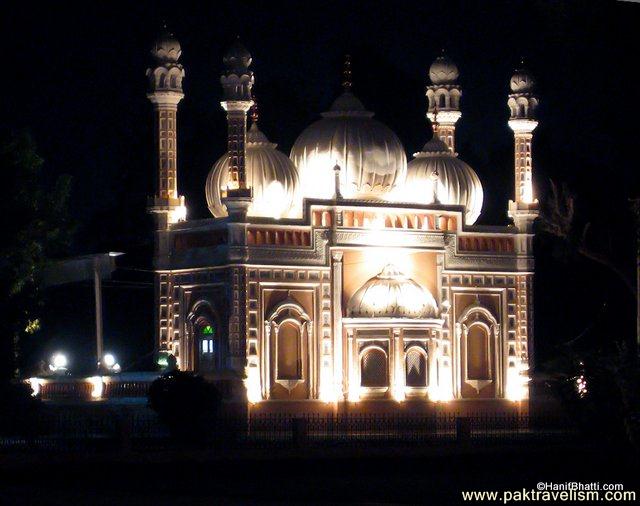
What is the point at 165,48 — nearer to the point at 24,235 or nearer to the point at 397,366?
the point at 24,235

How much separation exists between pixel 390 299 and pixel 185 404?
8090mm

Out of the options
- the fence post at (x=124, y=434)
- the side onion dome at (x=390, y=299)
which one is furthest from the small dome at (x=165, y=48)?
the fence post at (x=124, y=434)

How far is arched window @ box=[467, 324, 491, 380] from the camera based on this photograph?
155ft

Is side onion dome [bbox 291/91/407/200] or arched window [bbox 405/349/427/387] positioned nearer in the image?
arched window [bbox 405/349/427/387]

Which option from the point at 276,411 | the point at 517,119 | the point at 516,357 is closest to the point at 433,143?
the point at 517,119

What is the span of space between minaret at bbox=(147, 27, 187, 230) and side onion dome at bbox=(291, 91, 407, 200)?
3.38m

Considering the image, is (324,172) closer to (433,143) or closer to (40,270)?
(433,143)

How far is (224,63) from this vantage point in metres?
44.1

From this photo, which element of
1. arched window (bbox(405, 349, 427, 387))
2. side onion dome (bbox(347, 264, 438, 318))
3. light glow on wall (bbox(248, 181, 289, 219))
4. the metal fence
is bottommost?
the metal fence

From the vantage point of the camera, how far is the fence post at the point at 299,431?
37688 millimetres

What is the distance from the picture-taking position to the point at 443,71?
50.2 meters

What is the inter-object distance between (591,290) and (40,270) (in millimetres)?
18414

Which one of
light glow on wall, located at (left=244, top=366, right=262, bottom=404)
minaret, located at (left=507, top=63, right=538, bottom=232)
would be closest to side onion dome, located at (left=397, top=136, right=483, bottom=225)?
minaret, located at (left=507, top=63, right=538, bottom=232)

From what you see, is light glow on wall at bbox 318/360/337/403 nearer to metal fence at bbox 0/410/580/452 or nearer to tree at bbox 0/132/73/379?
metal fence at bbox 0/410/580/452
